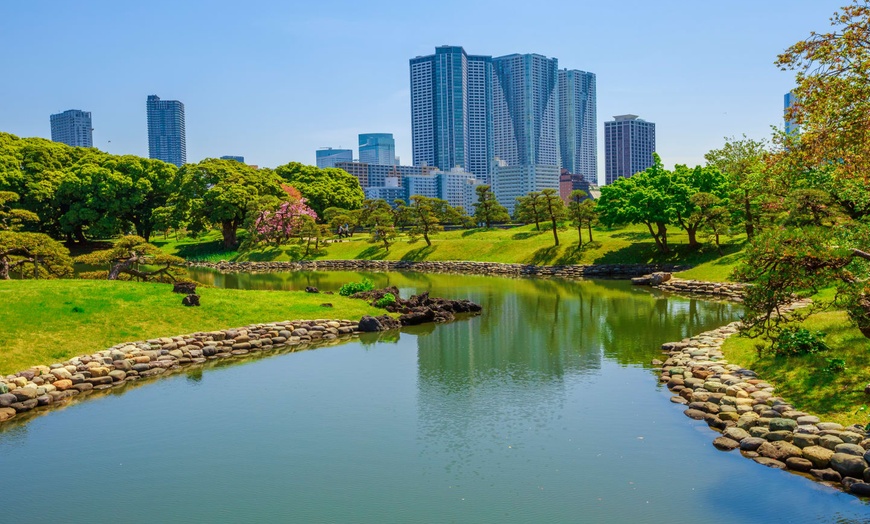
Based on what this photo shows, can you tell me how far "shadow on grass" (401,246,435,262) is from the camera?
64.7 meters

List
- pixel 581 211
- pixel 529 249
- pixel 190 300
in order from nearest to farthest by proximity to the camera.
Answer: pixel 190 300 < pixel 581 211 < pixel 529 249

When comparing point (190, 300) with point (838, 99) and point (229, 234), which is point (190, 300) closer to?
point (838, 99)

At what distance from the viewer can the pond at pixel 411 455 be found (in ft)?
38.7

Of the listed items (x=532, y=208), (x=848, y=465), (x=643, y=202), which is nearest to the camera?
(x=848, y=465)

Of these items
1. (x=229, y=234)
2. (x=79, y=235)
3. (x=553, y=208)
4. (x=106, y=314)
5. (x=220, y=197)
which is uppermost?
(x=220, y=197)

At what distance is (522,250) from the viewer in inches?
2394

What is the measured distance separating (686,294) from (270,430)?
30.4 metres

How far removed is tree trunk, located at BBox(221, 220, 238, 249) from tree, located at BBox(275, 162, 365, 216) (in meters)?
9.69

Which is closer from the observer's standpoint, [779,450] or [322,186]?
[779,450]

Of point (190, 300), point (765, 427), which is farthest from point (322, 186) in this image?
point (765, 427)

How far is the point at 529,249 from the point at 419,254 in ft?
35.0

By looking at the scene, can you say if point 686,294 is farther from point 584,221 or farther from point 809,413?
point 809,413

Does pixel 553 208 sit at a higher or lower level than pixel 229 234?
higher

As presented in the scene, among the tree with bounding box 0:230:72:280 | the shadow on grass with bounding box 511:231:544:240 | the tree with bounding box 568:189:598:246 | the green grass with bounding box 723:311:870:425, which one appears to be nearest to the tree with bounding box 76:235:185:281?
the tree with bounding box 0:230:72:280
